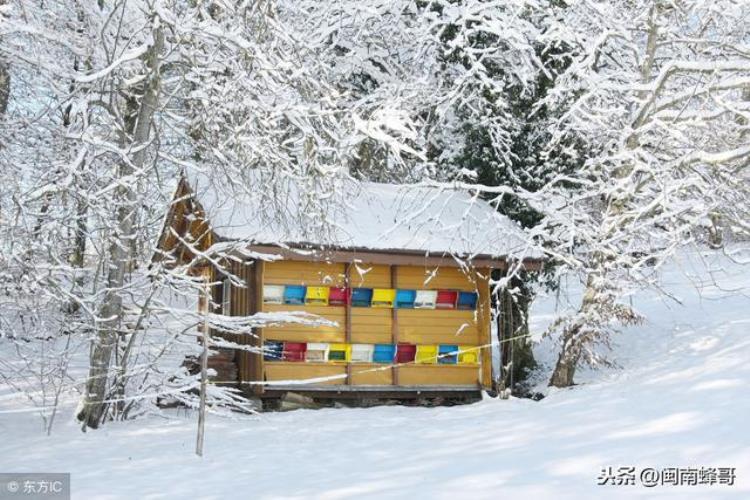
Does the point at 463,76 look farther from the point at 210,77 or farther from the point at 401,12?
the point at 210,77

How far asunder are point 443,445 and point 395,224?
16.1ft

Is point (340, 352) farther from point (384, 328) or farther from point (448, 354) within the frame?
point (448, 354)

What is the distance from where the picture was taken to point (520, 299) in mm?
15883

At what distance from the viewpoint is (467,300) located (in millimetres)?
14562

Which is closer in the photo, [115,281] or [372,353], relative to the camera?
[115,281]

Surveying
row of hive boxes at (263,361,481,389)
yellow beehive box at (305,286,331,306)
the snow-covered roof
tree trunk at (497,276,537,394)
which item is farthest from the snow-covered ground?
the snow-covered roof

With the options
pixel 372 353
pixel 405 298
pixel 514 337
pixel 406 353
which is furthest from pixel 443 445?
pixel 514 337

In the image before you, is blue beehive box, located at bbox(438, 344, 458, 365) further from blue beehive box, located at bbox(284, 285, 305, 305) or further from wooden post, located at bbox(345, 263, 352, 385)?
blue beehive box, located at bbox(284, 285, 305, 305)

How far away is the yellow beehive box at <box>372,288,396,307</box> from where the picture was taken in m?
14.0

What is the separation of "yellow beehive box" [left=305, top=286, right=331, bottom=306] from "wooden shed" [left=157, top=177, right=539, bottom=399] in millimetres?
15

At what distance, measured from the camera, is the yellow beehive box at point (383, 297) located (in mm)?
13969

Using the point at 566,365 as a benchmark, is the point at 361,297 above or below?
above

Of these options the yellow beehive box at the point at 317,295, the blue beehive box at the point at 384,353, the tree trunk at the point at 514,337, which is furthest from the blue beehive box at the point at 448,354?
the yellow beehive box at the point at 317,295

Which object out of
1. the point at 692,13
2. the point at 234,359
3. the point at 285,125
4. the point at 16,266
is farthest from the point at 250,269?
the point at 692,13
